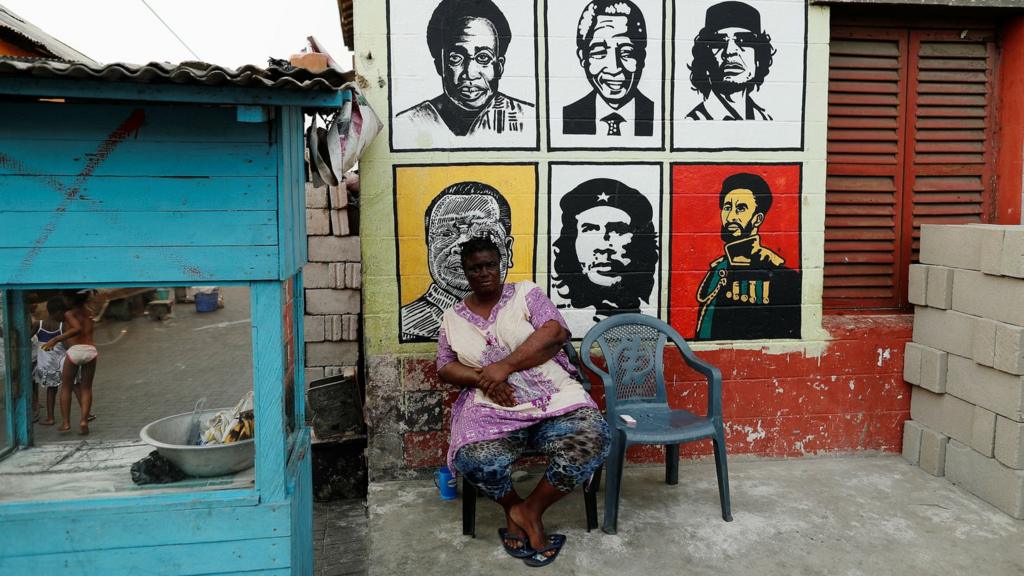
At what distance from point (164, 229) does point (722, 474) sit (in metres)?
2.91

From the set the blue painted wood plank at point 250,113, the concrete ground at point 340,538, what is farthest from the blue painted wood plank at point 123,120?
the concrete ground at point 340,538

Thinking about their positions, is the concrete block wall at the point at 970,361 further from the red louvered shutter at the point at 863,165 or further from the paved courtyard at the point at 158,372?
the paved courtyard at the point at 158,372

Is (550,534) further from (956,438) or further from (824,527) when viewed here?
(956,438)

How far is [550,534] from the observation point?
3.85m

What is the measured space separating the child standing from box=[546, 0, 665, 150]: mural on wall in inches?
109

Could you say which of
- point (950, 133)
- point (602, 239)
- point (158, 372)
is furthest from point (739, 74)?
point (158, 372)

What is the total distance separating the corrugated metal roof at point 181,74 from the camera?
238 cm

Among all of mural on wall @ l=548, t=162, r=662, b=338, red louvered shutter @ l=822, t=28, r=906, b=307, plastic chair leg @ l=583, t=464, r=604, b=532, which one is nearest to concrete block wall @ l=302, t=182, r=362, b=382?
mural on wall @ l=548, t=162, r=662, b=338

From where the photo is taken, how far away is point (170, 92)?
254 cm

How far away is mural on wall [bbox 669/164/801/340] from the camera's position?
4.77 meters

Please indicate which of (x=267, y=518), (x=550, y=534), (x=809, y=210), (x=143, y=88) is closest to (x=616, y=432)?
(x=550, y=534)

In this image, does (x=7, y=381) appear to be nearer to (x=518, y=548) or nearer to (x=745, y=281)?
(x=518, y=548)

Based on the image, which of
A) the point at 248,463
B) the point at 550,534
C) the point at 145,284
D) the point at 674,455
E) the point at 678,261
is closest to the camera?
the point at 145,284

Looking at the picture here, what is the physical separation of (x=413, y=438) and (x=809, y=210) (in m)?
2.87
